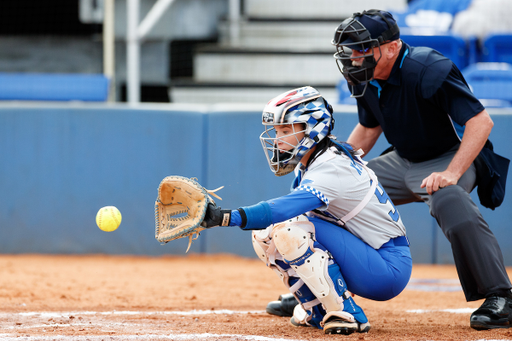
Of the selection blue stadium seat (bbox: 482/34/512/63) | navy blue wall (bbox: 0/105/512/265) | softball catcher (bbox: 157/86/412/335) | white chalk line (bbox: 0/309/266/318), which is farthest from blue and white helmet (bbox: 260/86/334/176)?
blue stadium seat (bbox: 482/34/512/63)

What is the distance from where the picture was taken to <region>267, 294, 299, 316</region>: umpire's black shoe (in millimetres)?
3789

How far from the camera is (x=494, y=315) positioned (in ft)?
10.5

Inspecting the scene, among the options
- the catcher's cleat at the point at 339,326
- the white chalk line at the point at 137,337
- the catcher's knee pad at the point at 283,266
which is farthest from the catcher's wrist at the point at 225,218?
the catcher's cleat at the point at 339,326

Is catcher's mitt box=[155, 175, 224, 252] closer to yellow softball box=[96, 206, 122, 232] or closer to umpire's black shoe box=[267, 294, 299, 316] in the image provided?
yellow softball box=[96, 206, 122, 232]

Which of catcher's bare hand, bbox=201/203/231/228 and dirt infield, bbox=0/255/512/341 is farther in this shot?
dirt infield, bbox=0/255/512/341

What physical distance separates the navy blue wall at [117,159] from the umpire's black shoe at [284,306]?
8.50 feet

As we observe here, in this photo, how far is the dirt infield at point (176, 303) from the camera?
10.3 ft

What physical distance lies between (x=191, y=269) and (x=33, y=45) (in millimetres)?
6845

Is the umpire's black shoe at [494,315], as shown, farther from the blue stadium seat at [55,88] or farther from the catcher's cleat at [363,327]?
the blue stadium seat at [55,88]

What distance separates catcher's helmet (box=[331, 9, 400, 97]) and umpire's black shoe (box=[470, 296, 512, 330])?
4.76ft

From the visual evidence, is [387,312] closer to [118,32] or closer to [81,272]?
[81,272]

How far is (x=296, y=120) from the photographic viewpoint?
3.10 metres

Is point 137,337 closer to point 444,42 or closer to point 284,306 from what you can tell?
point 284,306

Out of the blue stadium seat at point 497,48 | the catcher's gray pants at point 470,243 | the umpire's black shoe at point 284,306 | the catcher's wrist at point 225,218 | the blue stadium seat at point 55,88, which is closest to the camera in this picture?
the catcher's wrist at point 225,218
